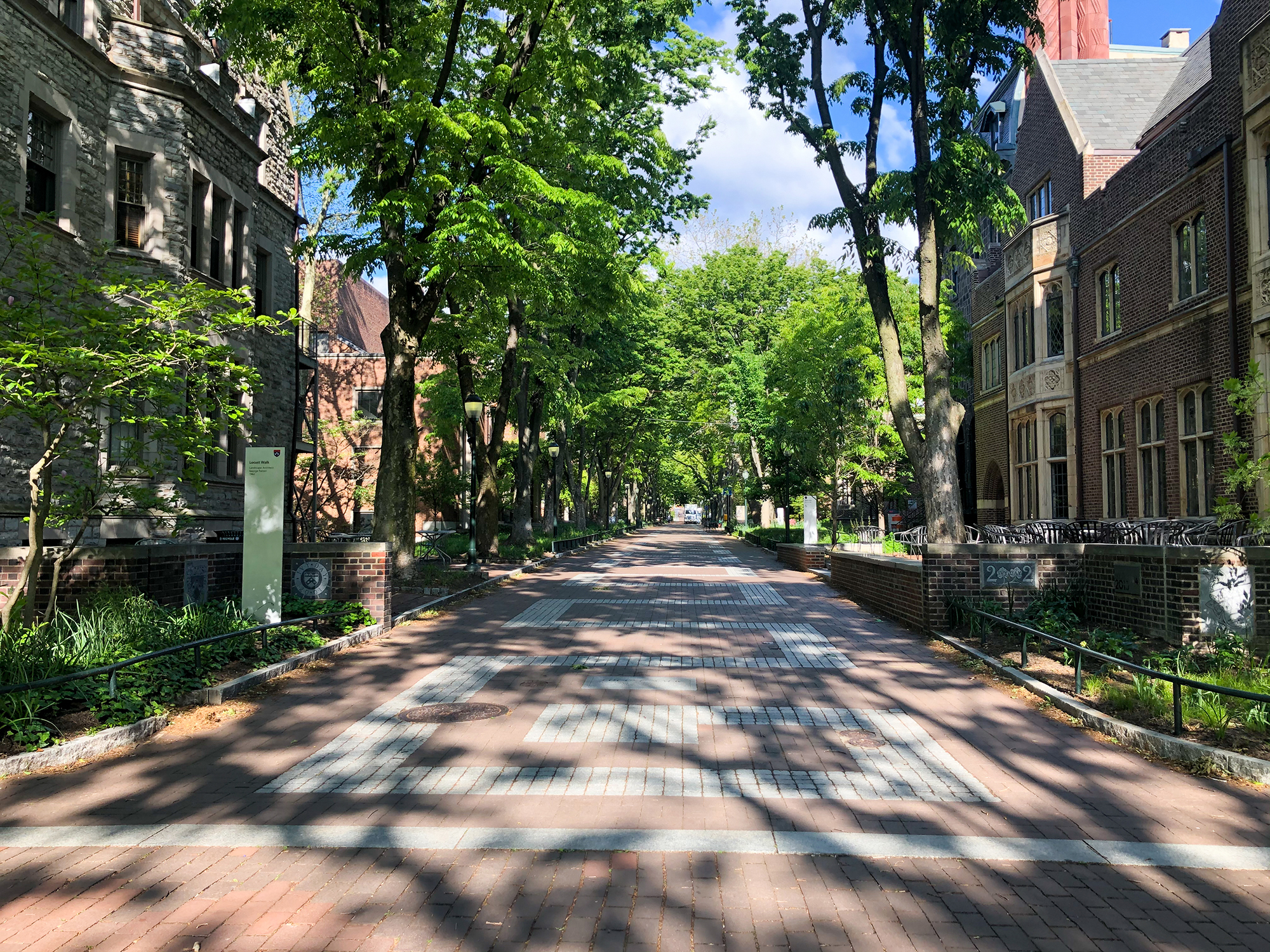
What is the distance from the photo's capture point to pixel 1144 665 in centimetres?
934

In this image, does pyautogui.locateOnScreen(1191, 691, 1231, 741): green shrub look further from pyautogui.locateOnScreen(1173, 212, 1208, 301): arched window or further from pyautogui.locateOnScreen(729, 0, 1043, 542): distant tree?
pyautogui.locateOnScreen(1173, 212, 1208, 301): arched window

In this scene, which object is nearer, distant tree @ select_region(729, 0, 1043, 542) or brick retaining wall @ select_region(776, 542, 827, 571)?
distant tree @ select_region(729, 0, 1043, 542)

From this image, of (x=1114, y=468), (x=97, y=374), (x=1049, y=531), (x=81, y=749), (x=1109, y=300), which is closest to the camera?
(x=81, y=749)

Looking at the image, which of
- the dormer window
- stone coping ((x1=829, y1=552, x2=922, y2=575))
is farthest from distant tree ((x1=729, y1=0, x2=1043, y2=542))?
the dormer window

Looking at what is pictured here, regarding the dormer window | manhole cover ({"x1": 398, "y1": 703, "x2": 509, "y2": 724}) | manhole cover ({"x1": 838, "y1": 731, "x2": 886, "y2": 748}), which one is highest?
the dormer window

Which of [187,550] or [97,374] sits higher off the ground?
[97,374]

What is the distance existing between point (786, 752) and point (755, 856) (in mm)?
2090

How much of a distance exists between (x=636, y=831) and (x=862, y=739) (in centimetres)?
276

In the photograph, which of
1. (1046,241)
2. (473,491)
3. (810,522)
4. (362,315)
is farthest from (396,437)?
(362,315)

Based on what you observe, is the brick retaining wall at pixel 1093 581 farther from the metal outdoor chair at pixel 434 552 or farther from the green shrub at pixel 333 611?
the metal outdoor chair at pixel 434 552

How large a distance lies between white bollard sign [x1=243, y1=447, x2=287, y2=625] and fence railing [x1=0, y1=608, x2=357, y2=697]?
14.5 inches

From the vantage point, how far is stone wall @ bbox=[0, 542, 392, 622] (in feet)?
33.7

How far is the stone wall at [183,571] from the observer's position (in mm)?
10281

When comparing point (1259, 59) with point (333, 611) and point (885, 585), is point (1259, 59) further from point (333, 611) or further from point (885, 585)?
point (333, 611)
